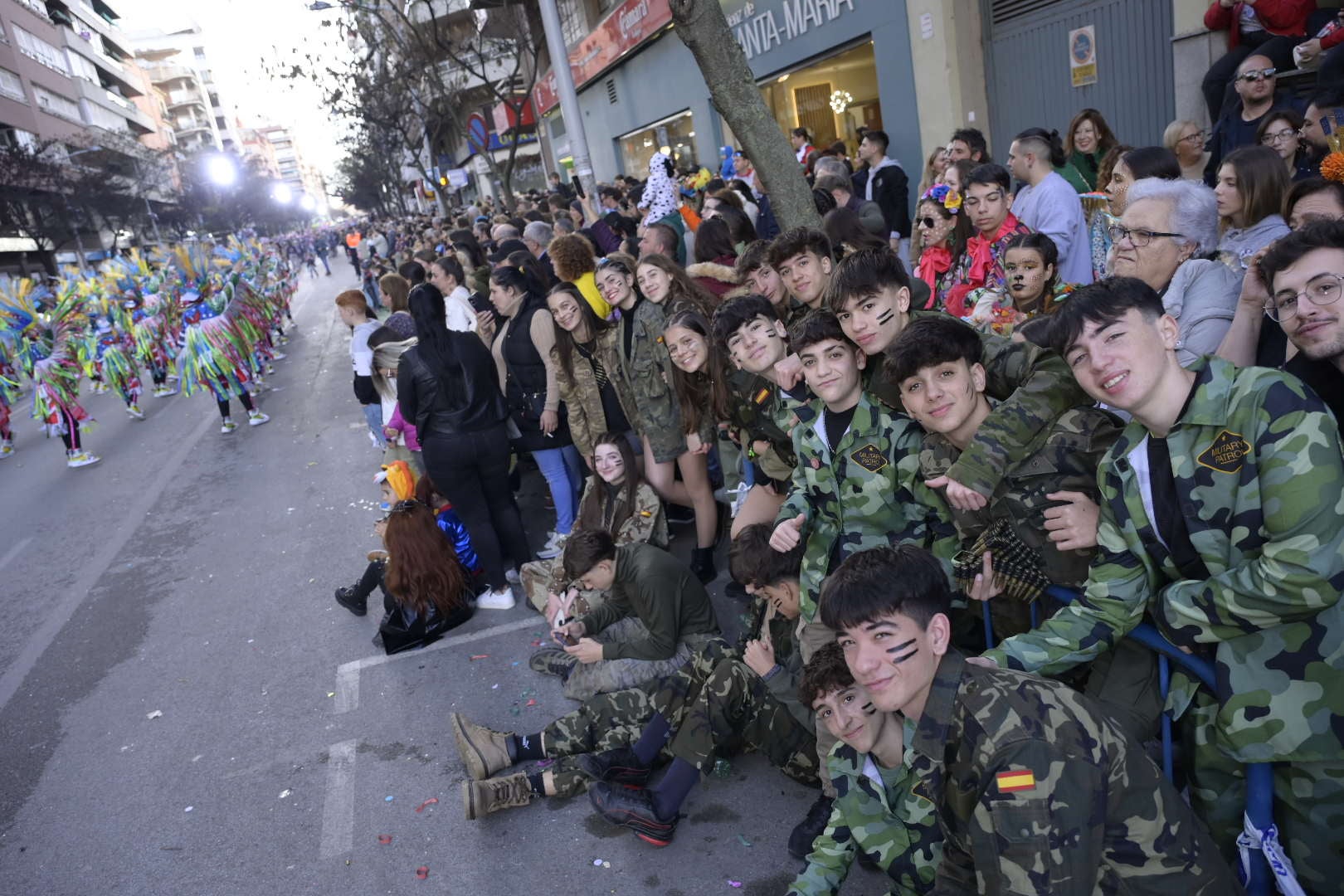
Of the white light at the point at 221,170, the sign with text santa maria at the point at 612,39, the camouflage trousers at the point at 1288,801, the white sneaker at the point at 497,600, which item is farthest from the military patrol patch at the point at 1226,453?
the white light at the point at 221,170

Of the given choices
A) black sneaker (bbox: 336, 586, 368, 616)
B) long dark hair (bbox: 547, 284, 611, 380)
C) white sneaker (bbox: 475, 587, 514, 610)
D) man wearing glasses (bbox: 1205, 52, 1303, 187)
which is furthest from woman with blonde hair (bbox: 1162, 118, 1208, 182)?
black sneaker (bbox: 336, 586, 368, 616)

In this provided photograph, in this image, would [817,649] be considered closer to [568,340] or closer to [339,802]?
[339,802]

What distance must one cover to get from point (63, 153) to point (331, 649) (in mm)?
50010

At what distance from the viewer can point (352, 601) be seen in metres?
5.96

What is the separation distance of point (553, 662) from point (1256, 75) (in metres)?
5.44

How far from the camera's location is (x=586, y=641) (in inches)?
162

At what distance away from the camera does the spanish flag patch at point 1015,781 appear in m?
1.78

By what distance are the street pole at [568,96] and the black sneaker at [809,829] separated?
429 inches

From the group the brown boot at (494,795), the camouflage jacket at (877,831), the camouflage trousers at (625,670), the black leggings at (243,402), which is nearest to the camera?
the camouflage jacket at (877,831)

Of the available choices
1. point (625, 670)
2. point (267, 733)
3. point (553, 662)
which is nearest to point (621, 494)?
point (553, 662)

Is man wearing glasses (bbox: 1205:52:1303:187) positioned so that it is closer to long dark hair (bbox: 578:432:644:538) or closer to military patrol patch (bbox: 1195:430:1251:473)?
long dark hair (bbox: 578:432:644:538)

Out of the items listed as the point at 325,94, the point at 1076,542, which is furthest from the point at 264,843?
the point at 325,94

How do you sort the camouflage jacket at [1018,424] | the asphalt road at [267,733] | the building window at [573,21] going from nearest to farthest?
1. the camouflage jacket at [1018,424]
2. the asphalt road at [267,733]
3. the building window at [573,21]

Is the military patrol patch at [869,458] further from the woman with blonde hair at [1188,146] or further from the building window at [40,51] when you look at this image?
the building window at [40,51]
